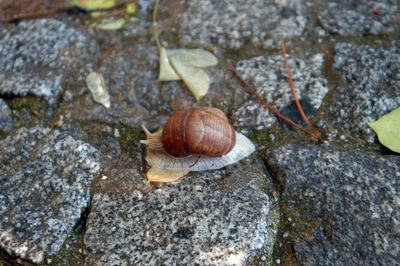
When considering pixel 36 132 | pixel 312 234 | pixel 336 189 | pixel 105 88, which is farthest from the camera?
pixel 105 88

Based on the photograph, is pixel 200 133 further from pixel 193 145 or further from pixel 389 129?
pixel 389 129

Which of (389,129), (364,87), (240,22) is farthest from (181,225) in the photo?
(240,22)

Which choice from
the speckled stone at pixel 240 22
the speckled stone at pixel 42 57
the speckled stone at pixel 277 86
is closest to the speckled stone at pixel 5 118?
the speckled stone at pixel 42 57

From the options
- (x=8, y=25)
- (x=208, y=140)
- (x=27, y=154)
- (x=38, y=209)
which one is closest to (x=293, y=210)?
(x=208, y=140)

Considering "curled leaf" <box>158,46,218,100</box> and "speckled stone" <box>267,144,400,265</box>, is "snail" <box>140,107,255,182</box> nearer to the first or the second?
"speckled stone" <box>267,144,400,265</box>

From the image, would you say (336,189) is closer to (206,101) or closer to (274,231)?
(274,231)

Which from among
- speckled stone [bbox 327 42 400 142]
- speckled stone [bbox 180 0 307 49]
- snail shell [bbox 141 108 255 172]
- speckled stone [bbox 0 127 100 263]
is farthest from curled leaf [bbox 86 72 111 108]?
speckled stone [bbox 327 42 400 142]

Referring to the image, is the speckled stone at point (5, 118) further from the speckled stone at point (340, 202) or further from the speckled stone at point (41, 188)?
the speckled stone at point (340, 202)
